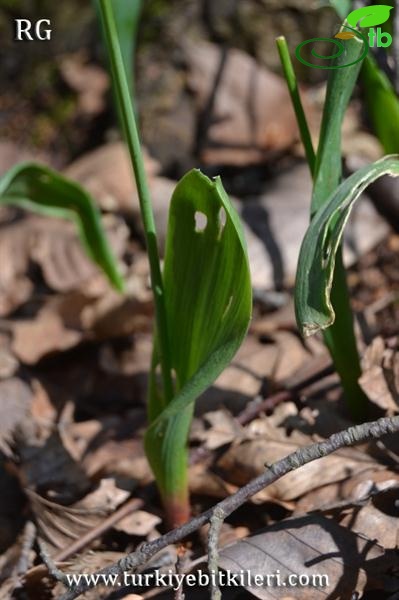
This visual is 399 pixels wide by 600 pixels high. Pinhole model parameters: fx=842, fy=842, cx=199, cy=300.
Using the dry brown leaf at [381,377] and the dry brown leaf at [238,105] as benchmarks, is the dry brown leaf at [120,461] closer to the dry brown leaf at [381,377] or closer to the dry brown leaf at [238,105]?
the dry brown leaf at [381,377]

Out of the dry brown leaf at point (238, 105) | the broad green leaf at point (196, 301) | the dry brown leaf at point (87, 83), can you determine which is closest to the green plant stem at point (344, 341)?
the broad green leaf at point (196, 301)

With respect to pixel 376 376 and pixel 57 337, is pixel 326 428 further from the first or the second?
pixel 57 337

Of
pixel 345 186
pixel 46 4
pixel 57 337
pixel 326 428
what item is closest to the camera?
pixel 345 186

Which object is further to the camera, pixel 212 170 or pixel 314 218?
pixel 212 170

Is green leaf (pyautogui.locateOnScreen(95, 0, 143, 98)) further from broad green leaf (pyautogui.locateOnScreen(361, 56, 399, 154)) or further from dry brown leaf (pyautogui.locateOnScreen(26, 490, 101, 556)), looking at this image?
dry brown leaf (pyautogui.locateOnScreen(26, 490, 101, 556))

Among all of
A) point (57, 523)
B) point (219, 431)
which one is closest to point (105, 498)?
point (57, 523)

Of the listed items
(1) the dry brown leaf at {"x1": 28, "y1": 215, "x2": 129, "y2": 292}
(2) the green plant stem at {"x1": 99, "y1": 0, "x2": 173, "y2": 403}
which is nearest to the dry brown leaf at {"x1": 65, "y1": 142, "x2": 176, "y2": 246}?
(1) the dry brown leaf at {"x1": 28, "y1": 215, "x2": 129, "y2": 292}

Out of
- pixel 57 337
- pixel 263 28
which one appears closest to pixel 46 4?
pixel 263 28
